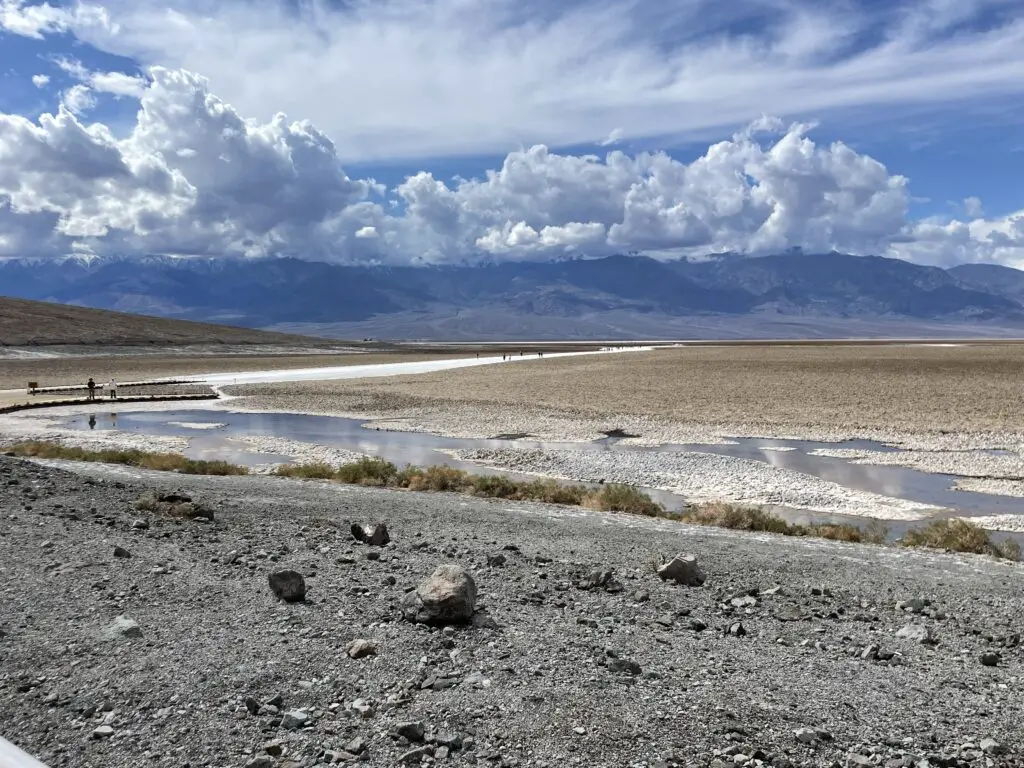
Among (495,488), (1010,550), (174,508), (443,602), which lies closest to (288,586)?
(443,602)

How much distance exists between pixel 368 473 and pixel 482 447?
26.7 ft

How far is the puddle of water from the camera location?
20.5 m

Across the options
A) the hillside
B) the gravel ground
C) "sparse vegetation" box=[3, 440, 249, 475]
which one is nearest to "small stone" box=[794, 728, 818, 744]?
the gravel ground

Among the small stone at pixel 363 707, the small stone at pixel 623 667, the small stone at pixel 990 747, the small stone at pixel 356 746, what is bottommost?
the small stone at pixel 990 747

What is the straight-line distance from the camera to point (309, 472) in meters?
23.1

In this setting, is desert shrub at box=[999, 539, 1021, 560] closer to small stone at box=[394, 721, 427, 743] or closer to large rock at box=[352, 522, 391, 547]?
large rock at box=[352, 522, 391, 547]

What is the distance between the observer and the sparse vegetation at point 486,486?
18.8 meters

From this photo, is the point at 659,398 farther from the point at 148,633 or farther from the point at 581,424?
the point at 148,633

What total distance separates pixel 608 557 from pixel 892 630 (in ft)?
14.1

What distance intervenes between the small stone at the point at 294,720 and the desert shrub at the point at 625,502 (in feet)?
42.3

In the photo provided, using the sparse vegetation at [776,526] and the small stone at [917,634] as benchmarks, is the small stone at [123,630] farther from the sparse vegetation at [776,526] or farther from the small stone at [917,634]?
the sparse vegetation at [776,526]

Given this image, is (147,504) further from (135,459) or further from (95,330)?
(95,330)

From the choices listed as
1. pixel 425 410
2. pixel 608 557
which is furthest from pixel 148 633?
pixel 425 410

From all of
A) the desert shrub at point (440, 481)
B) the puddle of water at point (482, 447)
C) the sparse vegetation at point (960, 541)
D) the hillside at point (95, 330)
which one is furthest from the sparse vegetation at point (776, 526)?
the hillside at point (95, 330)
